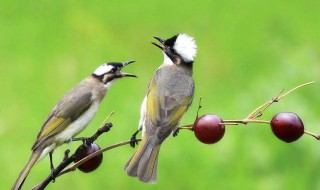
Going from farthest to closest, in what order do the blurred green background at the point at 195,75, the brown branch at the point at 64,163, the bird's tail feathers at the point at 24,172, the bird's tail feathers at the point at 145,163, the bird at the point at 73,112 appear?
the blurred green background at the point at 195,75, the bird at the point at 73,112, the bird's tail feathers at the point at 145,163, the bird's tail feathers at the point at 24,172, the brown branch at the point at 64,163

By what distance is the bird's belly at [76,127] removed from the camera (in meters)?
3.78

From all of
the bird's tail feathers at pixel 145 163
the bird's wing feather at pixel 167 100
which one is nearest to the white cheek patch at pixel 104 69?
the bird's wing feather at pixel 167 100

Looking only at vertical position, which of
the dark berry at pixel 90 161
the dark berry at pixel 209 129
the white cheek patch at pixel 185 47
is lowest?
the dark berry at pixel 90 161

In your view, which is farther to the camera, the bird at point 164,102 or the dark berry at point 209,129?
the bird at point 164,102

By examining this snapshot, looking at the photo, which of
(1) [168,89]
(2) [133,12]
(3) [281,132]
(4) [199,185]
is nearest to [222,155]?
(4) [199,185]

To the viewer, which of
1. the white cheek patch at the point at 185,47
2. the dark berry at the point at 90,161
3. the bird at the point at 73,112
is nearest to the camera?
the dark berry at the point at 90,161

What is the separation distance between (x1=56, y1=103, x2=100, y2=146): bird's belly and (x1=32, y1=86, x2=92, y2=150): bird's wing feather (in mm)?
19

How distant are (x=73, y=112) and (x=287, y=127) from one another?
86cm

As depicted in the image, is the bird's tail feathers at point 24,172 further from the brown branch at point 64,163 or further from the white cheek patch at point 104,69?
the white cheek patch at point 104,69

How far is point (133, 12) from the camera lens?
11.0 meters

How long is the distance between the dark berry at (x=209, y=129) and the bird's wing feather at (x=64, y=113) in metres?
0.53

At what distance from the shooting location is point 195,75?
30.6 ft

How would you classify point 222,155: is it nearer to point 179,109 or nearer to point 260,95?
point 260,95

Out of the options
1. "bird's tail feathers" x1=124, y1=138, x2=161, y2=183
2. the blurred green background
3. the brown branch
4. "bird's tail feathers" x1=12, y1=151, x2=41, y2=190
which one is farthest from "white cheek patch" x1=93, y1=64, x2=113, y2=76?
the blurred green background
